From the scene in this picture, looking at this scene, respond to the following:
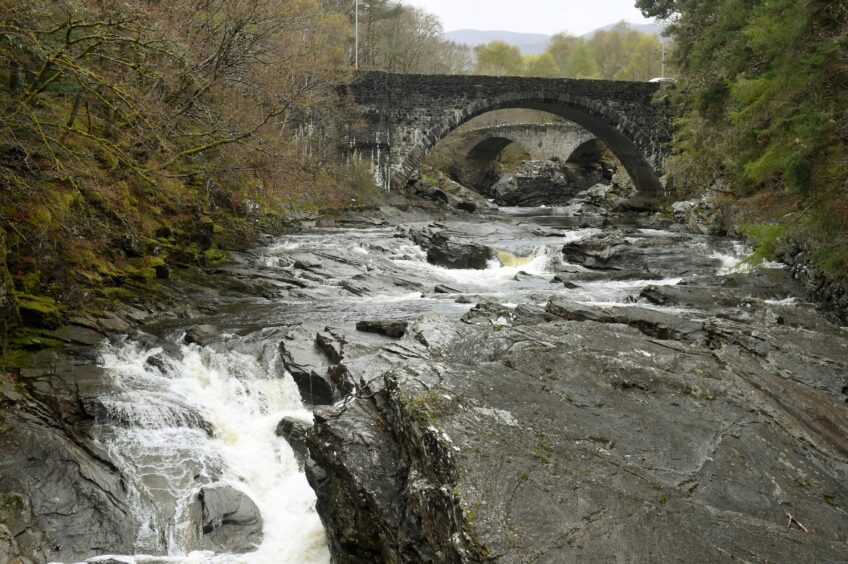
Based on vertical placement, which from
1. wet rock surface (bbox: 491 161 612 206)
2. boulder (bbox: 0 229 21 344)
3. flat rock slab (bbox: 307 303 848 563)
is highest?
flat rock slab (bbox: 307 303 848 563)

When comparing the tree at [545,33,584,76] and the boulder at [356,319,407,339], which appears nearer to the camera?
the boulder at [356,319,407,339]

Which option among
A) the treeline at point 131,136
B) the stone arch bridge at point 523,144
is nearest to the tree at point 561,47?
the stone arch bridge at point 523,144

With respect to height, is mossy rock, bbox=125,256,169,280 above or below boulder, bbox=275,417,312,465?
above

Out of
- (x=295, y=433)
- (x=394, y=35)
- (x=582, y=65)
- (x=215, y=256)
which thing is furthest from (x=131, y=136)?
(x=582, y=65)

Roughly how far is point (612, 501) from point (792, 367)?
461 centimetres

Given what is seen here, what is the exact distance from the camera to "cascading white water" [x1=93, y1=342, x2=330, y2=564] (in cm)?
598

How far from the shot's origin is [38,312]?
870 cm

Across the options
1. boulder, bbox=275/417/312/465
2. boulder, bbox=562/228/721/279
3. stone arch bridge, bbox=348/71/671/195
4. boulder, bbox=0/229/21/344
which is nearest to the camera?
boulder, bbox=275/417/312/465

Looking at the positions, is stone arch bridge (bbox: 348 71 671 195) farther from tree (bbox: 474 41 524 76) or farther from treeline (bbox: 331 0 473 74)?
tree (bbox: 474 41 524 76)

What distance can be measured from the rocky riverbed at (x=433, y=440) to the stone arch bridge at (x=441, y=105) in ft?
75.0

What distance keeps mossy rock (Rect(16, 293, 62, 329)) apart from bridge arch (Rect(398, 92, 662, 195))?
25.4 m

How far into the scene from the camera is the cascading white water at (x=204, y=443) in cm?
598

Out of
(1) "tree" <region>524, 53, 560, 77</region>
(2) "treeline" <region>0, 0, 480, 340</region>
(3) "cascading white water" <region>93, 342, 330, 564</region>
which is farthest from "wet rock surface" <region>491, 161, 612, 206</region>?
(3) "cascading white water" <region>93, 342, 330, 564</region>

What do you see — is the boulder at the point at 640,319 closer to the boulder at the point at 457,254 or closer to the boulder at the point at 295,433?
the boulder at the point at 295,433
